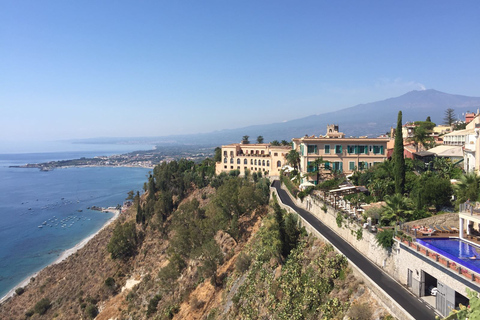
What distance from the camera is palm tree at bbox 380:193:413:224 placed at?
19686 mm

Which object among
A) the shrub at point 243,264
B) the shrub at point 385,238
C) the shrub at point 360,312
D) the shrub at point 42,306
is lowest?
the shrub at point 42,306

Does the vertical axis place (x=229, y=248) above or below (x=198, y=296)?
above

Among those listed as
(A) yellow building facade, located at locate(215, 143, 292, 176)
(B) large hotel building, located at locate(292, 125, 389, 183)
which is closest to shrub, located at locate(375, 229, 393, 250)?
(B) large hotel building, located at locate(292, 125, 389, 183)

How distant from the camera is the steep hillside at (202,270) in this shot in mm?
18703

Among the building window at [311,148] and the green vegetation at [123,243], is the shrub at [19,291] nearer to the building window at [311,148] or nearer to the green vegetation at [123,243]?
the green vegetation at [123,243]

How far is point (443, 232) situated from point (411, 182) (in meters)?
10.6

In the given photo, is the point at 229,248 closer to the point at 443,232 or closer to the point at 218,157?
the point at 443,232

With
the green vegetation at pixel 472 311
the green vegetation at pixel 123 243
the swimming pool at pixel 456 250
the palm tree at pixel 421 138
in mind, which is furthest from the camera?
the green vegetation at pixel 123 243

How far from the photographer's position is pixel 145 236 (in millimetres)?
52844

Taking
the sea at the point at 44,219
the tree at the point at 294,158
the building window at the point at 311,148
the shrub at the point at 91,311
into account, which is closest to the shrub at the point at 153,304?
the shrub at the point at 91,311

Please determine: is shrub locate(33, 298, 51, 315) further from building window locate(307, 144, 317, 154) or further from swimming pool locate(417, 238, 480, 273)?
swimming pool locate(417, 238, 480, 273)

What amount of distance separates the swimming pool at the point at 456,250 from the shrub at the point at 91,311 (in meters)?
38.4

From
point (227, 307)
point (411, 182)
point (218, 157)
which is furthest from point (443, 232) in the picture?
point (218, 157)

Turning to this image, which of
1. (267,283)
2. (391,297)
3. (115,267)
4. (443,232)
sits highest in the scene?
(443,232)
